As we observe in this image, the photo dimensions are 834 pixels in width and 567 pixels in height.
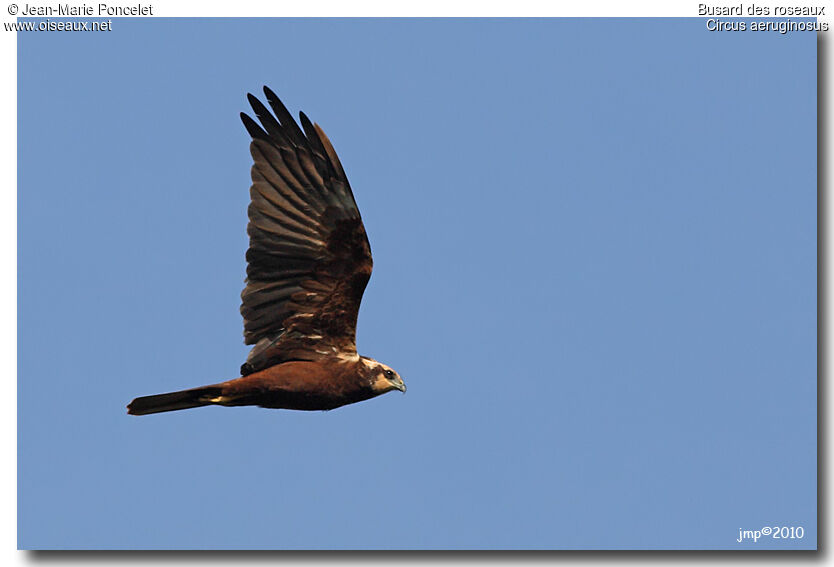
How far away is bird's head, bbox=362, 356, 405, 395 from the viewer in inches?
409

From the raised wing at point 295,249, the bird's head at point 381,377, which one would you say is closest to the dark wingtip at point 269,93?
the raised wing at point 295,249

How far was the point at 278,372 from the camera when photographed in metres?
10.2

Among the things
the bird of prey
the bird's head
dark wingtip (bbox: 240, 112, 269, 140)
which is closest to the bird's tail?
the bird of prey

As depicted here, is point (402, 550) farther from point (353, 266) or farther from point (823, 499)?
point (823, 499)

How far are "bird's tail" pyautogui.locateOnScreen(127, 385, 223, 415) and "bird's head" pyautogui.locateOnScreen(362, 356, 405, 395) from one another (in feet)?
4.08

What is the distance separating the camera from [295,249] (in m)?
10.3

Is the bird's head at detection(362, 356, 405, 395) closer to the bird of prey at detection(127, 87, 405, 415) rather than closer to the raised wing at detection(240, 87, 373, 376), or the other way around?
the bird of prey at detection(127, 87, 405, 415)

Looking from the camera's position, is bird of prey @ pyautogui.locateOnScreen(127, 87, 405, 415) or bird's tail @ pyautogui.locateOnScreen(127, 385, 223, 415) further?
bird of prey @ pyautogui.locateOnScreen(127, 87, 405, 415)

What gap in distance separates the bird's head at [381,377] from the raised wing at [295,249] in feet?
0.66

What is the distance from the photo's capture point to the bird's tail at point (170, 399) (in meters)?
9.97

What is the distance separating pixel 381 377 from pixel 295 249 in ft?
4.20

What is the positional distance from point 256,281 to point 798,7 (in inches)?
208
